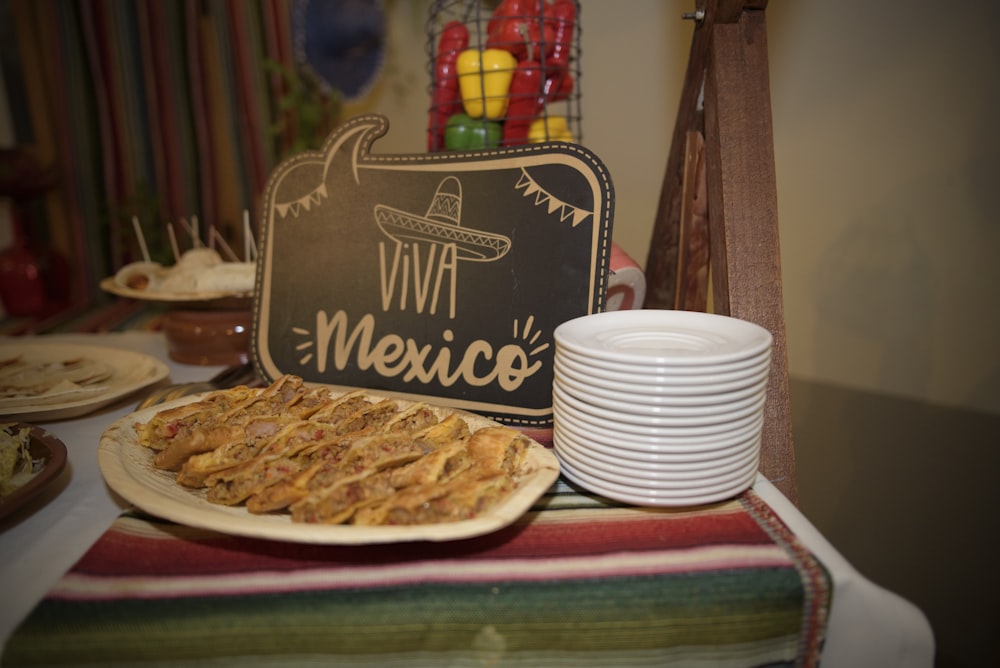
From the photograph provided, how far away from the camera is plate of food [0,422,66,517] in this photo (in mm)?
784

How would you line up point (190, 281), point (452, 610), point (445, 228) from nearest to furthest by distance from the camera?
1. point (452, 610)
2. point (445, 228)
3. point (190, 281)

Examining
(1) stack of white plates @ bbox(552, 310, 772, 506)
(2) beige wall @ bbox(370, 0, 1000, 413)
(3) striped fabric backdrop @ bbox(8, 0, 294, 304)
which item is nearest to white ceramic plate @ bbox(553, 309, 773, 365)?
(1) stack of white plates @ bbox(552, 310, 772, 506)

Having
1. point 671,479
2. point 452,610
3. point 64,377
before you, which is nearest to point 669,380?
point 671,479

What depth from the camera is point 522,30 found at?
122 centimetres

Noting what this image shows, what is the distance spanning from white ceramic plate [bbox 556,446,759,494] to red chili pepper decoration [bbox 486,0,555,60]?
33.0 inches

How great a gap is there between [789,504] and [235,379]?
3.50ft

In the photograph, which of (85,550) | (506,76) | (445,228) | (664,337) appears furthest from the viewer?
(506,76)

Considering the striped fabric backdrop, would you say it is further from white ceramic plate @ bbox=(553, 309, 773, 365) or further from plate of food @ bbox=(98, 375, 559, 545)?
white ceramic plate @ bbox=(553, 309, 773, 365)

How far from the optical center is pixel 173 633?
604 mm

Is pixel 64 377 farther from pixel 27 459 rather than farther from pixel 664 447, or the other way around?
pixel 664 447

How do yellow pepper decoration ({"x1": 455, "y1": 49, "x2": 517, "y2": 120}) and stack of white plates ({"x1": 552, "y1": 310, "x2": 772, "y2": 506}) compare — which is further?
yellow pepper decoration ({"x1": 455, "y1": 49, "x2": 517, "y2": 120})

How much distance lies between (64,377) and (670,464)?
3.91 ft

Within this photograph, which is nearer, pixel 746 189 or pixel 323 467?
pixel 323 467

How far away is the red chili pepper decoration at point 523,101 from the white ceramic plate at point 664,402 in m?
0.72
